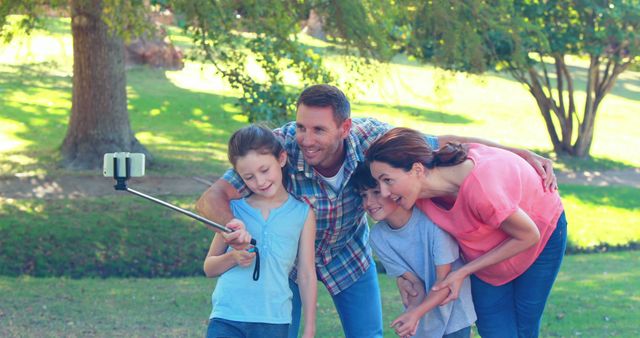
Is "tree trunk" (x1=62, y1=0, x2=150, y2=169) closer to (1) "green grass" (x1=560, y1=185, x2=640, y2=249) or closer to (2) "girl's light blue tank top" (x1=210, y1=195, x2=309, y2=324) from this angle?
(1) "green grass" (x1=560, y1=185, x2=640, y2=249)

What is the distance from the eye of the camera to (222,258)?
3.89m

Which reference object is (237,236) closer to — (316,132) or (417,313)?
(316,132)

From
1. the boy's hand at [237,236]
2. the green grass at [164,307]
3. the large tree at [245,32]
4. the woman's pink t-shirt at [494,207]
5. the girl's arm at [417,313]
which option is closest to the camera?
the boy's hand at [237,236]

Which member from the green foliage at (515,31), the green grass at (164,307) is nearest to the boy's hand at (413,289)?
the green grass at (164,307)

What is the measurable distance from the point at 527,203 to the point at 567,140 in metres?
15.6

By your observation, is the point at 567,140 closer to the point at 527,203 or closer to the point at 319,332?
the point at 319,332

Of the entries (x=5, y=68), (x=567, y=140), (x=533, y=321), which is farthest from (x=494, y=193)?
(x=5, y=68)

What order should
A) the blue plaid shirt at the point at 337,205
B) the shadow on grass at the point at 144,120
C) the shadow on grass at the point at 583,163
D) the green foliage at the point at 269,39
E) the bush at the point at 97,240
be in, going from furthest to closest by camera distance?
the shadow on grass at the point at 583,163, the shadow on grass at the point at 144,120, the green foliage at the point at 269,39, the bush at the point at 97,240, the blue plaid shirt at the point at 337,205

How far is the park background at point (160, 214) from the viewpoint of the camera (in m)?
7.60

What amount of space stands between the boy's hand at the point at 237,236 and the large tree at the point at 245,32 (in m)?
5.73

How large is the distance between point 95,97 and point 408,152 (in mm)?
10129

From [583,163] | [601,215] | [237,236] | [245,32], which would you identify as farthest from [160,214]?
[583,163]

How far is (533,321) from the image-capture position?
4207mm

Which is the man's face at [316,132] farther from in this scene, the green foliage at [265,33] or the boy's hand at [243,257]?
the green foliage at [265,33]
